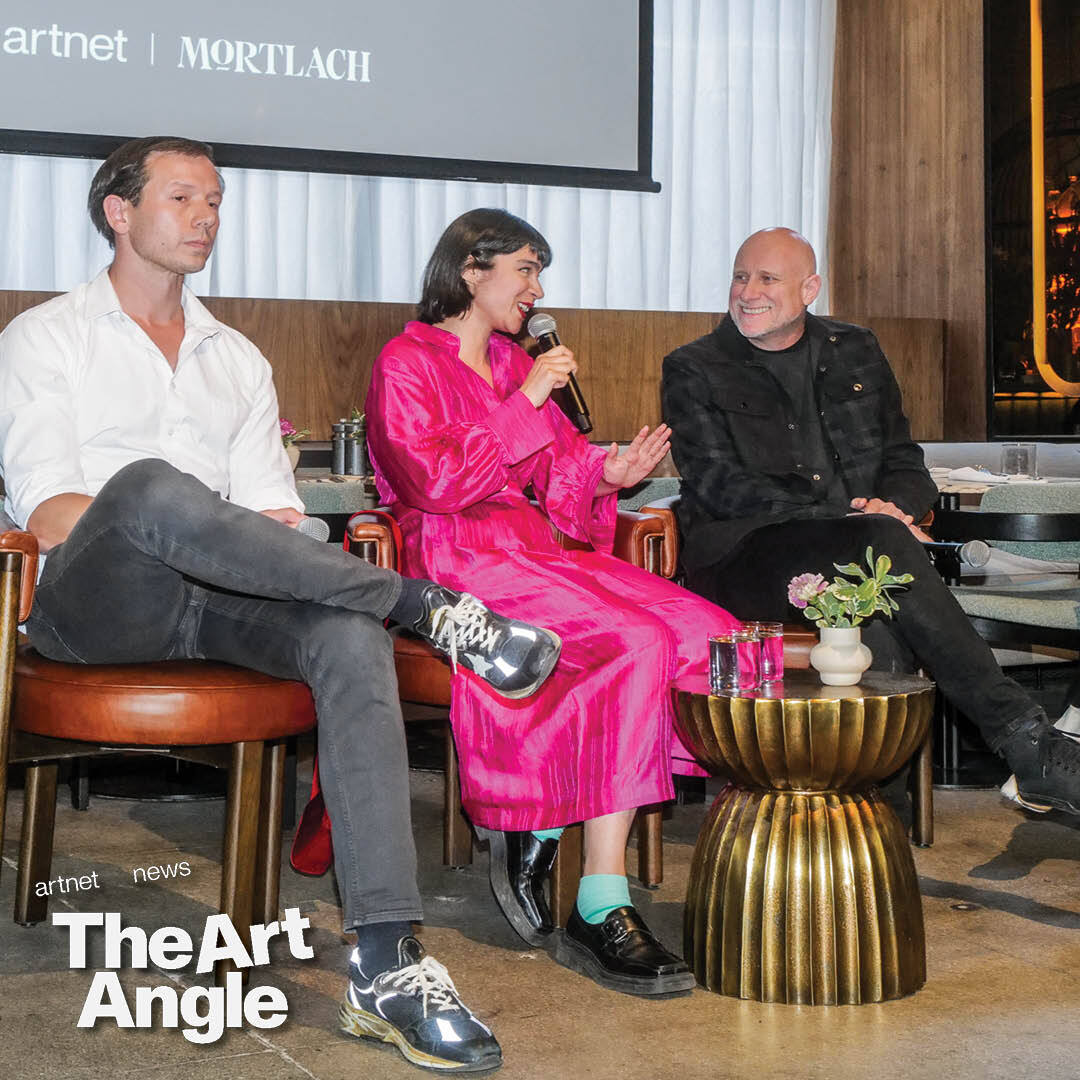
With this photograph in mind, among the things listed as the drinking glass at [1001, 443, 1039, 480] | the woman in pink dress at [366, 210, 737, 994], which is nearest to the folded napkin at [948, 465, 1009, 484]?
the drinking glass at [1001, 443, 1039, 480]

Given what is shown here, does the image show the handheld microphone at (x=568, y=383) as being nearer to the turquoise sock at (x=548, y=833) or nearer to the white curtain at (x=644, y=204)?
the turquoise sock at (x=548, y=833)

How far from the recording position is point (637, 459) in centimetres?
277

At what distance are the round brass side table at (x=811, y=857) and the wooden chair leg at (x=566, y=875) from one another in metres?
0.30

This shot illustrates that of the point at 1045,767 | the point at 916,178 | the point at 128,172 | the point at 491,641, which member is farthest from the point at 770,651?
the point at 916,178

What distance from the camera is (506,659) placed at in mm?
2072

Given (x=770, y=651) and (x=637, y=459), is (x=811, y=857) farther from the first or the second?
(x=637, y=459)

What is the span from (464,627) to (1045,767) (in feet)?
3.68

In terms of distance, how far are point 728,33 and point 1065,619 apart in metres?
3.15

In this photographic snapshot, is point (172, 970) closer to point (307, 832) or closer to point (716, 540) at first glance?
point (307, 832)

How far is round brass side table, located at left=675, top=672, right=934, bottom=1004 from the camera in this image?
2105 millimetres

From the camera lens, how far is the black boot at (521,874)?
2400 mm

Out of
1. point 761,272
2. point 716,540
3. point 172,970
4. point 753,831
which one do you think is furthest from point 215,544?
point 761,272

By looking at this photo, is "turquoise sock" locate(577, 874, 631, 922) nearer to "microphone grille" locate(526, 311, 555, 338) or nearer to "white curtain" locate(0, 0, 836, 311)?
"microphone grille" locate(526, 311, 555, 338)

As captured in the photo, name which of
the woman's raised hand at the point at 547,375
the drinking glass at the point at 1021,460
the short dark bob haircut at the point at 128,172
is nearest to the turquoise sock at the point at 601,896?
the woman's raised hand at the point at 547,375
